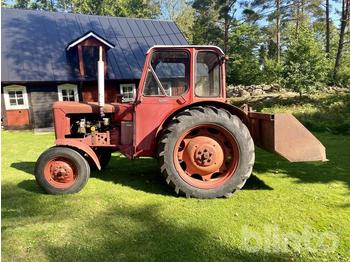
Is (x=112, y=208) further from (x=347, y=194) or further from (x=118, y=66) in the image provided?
(x=118, y=66)

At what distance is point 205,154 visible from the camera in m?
5.26

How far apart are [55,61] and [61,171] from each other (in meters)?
12.2

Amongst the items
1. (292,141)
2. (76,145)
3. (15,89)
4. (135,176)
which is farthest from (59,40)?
(292,141)

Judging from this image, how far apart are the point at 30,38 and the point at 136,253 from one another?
621 inches

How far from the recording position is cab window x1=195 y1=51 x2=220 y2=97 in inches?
212

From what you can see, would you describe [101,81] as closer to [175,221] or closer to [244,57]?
[175,221]

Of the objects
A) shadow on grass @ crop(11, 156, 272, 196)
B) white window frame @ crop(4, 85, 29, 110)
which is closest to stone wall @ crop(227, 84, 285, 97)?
white window frame @ crop(4, 85, 29, 110)

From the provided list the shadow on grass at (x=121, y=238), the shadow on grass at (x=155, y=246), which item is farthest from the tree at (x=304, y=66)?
the shadow on grass at (x=155, y=246)

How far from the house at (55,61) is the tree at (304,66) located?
18.8ft

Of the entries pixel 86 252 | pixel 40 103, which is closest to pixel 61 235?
pixel 86 252

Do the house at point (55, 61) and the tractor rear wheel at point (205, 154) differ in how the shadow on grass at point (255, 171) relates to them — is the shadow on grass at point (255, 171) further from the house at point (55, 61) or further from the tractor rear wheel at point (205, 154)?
the house at point (55, 61)

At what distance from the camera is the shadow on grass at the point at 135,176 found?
18.6ft

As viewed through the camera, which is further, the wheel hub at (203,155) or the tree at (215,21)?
the tree at (215,21)

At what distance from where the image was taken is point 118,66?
1709 cm
